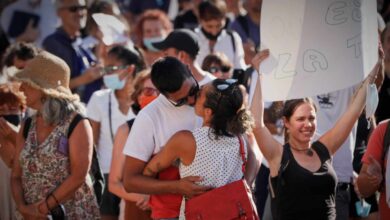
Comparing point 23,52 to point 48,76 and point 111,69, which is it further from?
point 48,76

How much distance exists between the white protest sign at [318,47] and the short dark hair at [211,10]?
4016 millimetres

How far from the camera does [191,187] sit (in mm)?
5242

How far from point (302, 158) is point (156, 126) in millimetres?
985

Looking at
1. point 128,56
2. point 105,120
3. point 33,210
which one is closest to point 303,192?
point 33,210

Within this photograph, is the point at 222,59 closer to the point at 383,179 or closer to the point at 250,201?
the point at 383,179

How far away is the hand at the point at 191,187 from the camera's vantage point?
5242 millimetres

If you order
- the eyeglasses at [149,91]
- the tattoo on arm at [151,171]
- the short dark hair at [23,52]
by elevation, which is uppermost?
the short dark hair at [23,52]

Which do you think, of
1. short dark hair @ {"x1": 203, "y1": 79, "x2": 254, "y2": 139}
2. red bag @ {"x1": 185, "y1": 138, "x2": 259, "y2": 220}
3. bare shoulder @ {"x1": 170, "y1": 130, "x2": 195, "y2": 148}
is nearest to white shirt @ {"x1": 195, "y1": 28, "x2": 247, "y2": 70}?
short dark hair @ {"x1": 203, "y1": 79, "x2": 254, "y2": 139}

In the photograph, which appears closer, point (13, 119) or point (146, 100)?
point (146, 100)

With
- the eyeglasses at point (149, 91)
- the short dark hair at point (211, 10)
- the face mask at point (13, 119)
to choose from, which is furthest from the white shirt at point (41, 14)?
the eyeglasses at point (149, 91)

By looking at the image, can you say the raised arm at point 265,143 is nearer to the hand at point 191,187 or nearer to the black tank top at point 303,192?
the black tank top at point 303,192

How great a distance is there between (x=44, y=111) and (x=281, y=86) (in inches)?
64.1

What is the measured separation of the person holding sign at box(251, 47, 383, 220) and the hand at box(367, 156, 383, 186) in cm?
31

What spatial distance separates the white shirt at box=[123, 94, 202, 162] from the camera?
5.54 m
